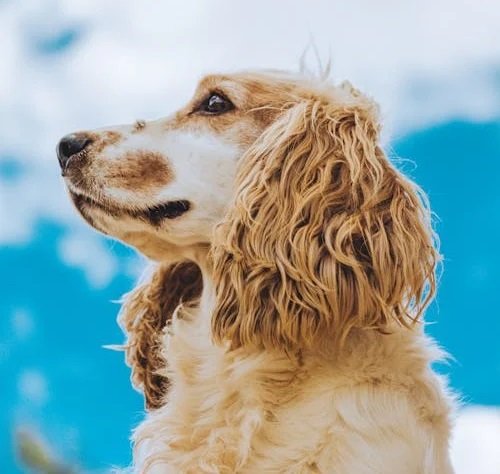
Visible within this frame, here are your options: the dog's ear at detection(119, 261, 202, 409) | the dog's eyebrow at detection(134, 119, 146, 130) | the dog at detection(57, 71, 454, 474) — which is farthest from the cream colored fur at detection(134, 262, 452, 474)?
the dog's eyebrow at detection(134, 119, 146, 130)

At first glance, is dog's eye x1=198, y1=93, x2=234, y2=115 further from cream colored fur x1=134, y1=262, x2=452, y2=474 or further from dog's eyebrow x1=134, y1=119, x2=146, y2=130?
cream colored fur x1=134, y1=262, x2=452, y2=474

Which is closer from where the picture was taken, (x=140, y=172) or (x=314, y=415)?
(x=314, y=415)

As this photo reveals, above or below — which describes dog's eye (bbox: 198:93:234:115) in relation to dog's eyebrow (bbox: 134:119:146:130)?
above

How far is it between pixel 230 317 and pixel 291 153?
25.6 inches

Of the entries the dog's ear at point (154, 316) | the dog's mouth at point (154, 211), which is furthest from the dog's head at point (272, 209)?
the dog's ear at point (154, 316)

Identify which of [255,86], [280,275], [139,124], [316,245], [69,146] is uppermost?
[255,86]

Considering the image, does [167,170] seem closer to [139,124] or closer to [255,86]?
[139,124]

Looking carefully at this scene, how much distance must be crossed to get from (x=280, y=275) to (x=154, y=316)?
0.94 m

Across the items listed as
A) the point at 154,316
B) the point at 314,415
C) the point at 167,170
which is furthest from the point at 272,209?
the point at 154,316

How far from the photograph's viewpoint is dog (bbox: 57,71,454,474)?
2.41 meters

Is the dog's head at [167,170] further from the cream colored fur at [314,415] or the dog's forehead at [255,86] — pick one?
the cream colored fur at [314,415]

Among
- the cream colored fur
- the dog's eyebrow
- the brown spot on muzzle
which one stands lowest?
the cream colored fur

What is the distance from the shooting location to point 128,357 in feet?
10.8

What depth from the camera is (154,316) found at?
328 centimetres
